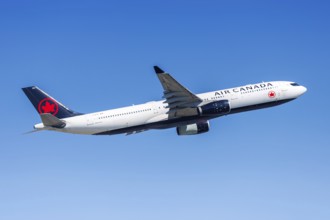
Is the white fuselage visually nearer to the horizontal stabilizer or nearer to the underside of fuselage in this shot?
the underside of fuselage

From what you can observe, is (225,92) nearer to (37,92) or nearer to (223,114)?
(223,114)

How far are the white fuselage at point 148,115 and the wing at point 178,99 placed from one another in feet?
2.76

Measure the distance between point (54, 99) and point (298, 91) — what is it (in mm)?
32387

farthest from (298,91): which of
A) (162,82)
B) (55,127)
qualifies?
(55,127)

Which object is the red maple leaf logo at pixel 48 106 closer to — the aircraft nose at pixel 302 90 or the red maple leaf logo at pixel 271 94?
the red maple leaf logo at pixel 271 94

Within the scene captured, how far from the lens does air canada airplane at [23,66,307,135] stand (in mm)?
55188

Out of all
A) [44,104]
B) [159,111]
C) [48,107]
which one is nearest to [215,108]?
[159,111]

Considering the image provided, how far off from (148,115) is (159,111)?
1481mm

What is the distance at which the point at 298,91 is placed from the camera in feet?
200

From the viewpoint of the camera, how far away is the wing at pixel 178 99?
53.5 meters

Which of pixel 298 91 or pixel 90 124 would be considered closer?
pixel 90 124

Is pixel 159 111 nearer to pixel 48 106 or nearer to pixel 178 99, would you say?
pixel 178 99

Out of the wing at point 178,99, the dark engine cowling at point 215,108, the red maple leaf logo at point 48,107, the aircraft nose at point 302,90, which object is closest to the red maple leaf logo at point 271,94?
the aircraft nose at point 302,90

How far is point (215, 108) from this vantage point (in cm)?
5538
